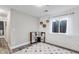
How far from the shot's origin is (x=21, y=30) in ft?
13.7

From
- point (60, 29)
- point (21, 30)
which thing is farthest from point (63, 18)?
point (21, 30)

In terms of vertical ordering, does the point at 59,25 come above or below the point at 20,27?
above

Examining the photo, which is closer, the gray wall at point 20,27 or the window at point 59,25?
the gray wall at point 20,27

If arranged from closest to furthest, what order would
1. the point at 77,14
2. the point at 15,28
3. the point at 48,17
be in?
the point at 77,14
the point at 15,28
the point at 48,17

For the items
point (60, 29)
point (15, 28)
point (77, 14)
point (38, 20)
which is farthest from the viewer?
point (38, 20)

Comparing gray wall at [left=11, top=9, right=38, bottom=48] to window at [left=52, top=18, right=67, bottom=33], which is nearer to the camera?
gray wall at [left=11, top=9, right=38, bottom=48]

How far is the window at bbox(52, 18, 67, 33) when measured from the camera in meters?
4.26

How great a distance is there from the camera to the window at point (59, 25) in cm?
426

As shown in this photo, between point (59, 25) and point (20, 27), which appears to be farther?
point (59, 25)

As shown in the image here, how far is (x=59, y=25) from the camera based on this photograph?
181 inches

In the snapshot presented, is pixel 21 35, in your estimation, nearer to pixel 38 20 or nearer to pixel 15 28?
pixel 15 28
